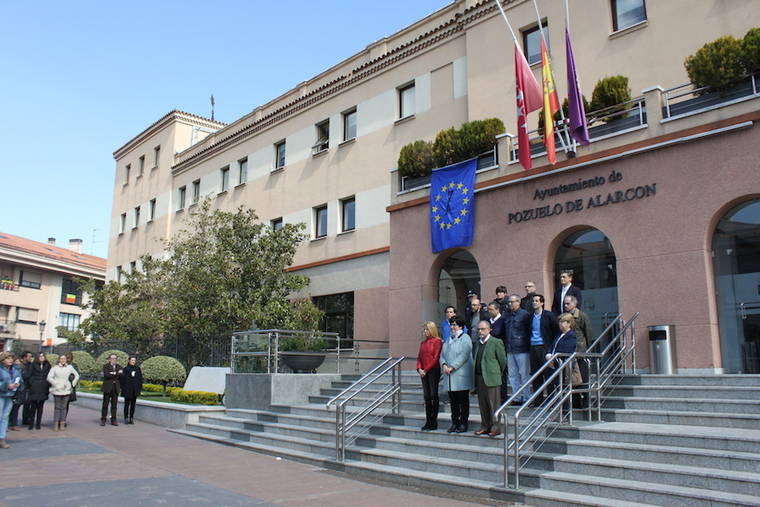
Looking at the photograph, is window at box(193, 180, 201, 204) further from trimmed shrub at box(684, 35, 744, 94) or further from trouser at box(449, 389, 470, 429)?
trimmed shrub at box(684, 35, 744, 94)

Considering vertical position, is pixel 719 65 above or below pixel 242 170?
below

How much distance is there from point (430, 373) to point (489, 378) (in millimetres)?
1368

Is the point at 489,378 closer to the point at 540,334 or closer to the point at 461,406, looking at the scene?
the point at 461,406

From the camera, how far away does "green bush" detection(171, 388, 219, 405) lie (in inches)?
700

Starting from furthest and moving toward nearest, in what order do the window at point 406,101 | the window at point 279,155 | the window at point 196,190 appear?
1. the window at point 196,190
2. the window at point 279,155
3. the window at point 406,101

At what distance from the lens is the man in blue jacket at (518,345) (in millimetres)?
10609

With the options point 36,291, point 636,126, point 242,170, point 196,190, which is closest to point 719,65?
point 636,126

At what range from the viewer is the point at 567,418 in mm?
9531

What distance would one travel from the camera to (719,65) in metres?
11.6

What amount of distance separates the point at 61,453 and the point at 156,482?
3830 millimetres

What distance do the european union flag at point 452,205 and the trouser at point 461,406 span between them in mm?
5619

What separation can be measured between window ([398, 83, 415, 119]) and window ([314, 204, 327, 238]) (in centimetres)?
482

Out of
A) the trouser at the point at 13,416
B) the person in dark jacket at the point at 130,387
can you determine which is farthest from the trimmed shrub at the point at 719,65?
the trouser at the point at 13,416

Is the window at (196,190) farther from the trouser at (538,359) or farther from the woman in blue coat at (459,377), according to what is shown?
the trouser at (538,359)
